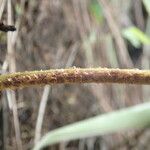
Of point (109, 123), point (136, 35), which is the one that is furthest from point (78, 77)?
point (136, 35)

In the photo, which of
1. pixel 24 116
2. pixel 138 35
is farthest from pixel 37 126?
pixel 138 35

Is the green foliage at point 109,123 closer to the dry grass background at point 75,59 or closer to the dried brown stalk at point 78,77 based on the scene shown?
the dry grass background at point 75,59

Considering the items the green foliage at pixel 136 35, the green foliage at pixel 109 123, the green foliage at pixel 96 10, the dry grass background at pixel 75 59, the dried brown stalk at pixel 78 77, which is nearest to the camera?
the dried brown stalk at pixel 78 77

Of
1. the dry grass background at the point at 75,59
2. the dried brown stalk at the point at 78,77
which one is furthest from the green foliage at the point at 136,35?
the dried brown stalk at the point at 78,77

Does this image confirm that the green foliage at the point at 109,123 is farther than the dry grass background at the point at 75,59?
No

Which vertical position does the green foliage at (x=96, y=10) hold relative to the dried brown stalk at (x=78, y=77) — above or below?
above

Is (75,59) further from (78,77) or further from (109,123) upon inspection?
(78,77)

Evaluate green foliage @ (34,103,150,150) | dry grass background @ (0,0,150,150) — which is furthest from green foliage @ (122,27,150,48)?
green foliage @ (34,103,150,150)

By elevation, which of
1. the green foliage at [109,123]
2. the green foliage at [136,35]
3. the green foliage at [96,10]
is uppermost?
the green foliage at [96,10]
